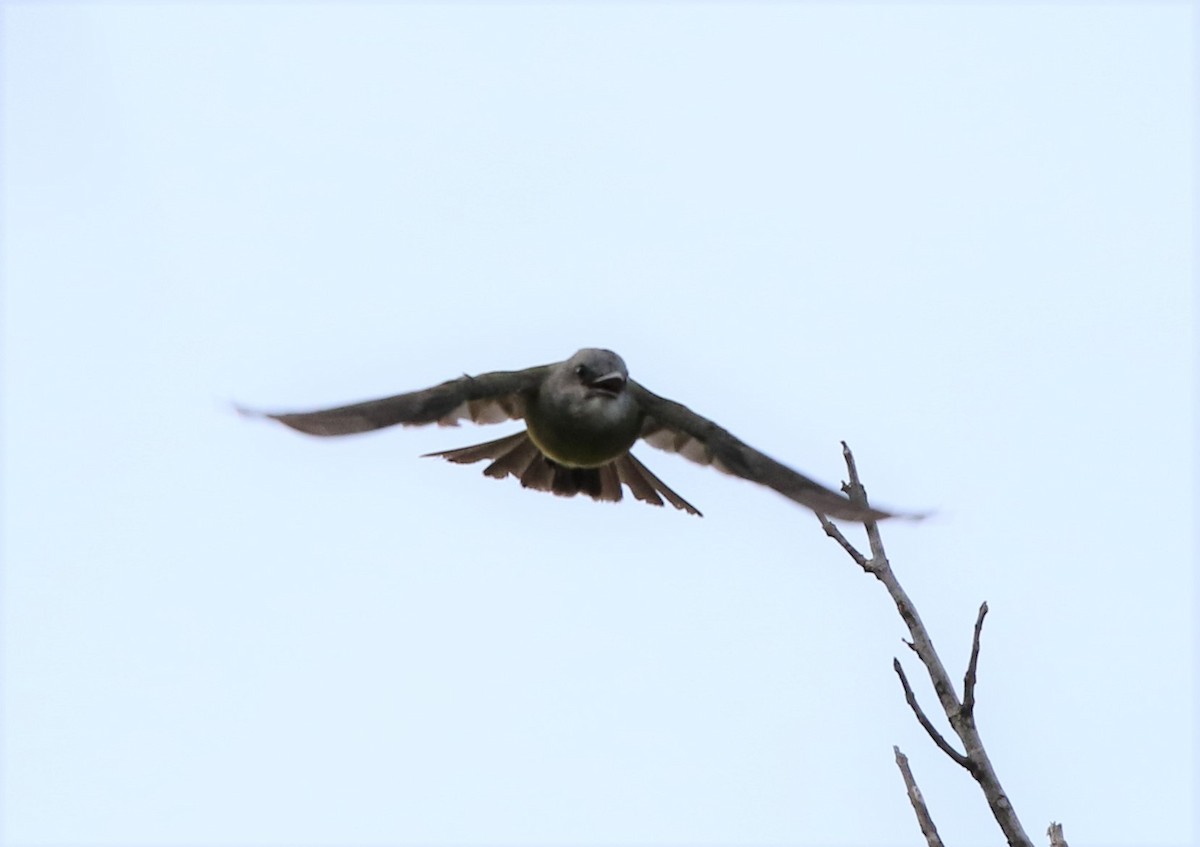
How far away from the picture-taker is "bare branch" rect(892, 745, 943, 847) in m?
5.23

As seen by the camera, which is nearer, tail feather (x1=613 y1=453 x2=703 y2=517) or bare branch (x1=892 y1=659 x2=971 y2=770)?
bare branch (x1=892 y1=659 x2=971 y2=770)

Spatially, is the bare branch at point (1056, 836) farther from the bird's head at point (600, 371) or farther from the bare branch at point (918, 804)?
the bird's head at point (600, 371)

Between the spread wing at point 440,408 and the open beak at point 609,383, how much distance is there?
1.85ft

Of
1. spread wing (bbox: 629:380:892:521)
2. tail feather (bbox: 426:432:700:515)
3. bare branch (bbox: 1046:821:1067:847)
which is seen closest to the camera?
bare branch (bbox: 1046:821:1067:847)

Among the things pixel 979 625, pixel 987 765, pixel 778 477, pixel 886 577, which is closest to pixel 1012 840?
pixel 987 765

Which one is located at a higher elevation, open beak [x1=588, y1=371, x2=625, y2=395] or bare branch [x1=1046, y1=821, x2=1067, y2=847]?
open beak [x1=588, y1=371, x2=625, y2=395]

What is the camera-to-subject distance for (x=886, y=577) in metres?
5.75

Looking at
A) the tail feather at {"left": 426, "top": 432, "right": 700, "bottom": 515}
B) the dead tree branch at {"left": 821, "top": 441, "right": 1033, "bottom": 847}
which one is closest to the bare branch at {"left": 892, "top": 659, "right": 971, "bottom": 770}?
the dead tree branch at {"left": 821, "top": 441, "right": 1033, "bottom": 847}

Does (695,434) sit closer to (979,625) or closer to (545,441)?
(545,441)

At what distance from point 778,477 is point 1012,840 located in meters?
3.64

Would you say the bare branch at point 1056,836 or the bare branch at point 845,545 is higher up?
the bare branch at point 845,545

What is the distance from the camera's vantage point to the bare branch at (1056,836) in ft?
17.0

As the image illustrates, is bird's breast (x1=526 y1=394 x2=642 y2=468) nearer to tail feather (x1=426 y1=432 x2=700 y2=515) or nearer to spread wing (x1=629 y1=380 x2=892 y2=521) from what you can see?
spread wing (x1=629 y1=380 x2=892 y2=521)

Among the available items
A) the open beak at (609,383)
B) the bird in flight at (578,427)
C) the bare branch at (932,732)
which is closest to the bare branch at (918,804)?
the bare branch at (932,732)
